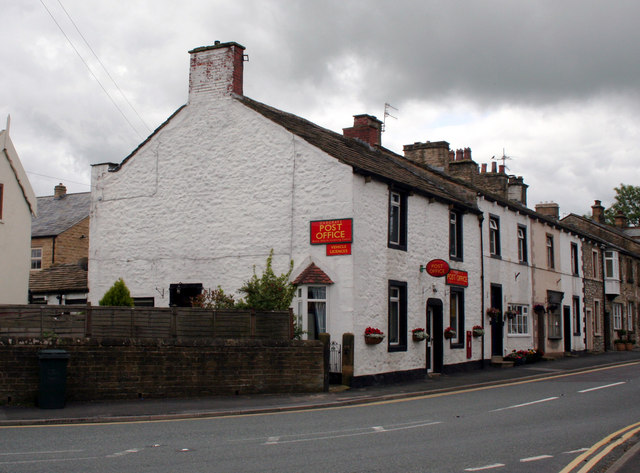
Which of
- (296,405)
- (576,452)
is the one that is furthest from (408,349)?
(576,452)

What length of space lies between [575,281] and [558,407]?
78.8 ft

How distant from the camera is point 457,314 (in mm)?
25469

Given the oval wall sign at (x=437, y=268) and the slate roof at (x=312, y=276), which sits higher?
the oval wall sign at (x=437, y=268)

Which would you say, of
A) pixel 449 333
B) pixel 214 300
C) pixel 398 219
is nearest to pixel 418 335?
pixel 449 333

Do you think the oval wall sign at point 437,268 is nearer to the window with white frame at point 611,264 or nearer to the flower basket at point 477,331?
the flower basket at point 477,331

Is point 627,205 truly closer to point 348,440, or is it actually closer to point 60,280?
point 60,280

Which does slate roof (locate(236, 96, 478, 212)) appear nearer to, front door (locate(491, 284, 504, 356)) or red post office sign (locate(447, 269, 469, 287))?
red post office sign (locate(447, 269, 469, 287))

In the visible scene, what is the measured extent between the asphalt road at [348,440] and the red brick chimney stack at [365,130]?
14.7 meters

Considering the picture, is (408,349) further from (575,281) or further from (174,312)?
(575,281)

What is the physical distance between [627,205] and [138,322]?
6615 centimetres

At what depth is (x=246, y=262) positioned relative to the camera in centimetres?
2136

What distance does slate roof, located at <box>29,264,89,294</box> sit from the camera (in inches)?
1029

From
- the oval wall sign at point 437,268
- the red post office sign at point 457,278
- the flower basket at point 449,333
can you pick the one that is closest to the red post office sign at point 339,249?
the oval wall sign at point 437,268

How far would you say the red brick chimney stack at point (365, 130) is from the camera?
2834 centimetres
